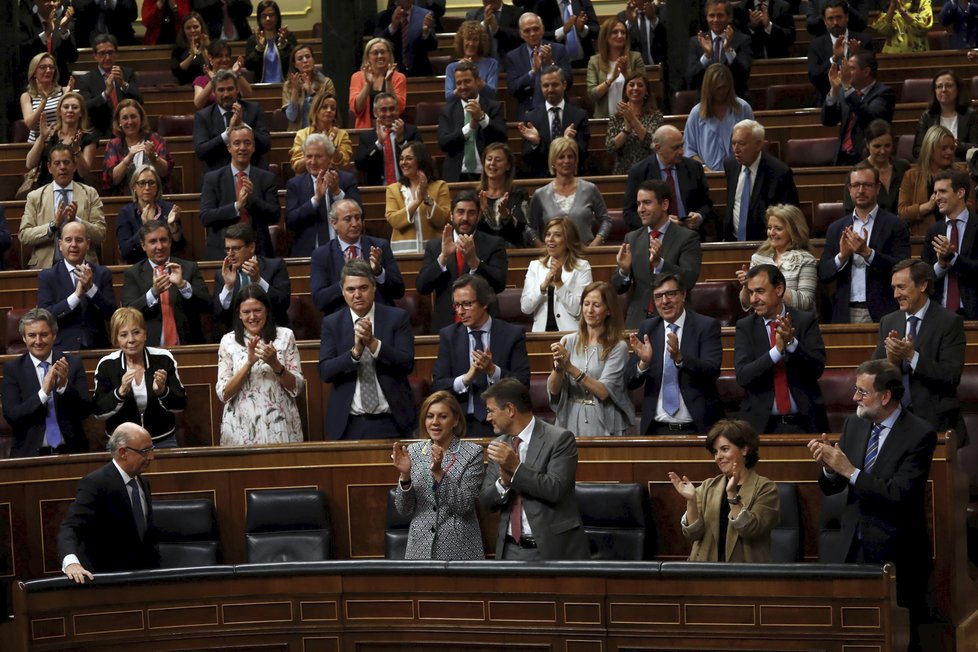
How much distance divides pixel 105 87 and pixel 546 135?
2603 mm

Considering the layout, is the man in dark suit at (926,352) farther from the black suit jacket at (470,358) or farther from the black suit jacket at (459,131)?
the black suit jacket at (459,131)

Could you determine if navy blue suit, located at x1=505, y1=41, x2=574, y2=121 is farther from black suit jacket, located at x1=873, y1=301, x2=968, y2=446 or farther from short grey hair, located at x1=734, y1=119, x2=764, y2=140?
black suit jacket, located at x1=873, y1=301, x2=968, y2=446

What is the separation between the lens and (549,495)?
193 inches

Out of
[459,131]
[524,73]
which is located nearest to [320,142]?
[459,131]

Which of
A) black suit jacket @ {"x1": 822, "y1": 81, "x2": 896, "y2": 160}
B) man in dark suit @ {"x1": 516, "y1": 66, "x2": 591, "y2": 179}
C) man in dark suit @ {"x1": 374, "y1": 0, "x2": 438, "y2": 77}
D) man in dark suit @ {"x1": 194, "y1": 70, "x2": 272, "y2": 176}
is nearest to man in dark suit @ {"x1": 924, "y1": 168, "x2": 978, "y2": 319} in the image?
black suit jacket @ {"x1": 822, "y1": 81, "x2": 896, "y2": 160}

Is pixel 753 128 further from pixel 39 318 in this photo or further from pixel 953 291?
pixel 39 318

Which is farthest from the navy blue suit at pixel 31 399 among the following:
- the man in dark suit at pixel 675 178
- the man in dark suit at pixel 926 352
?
the man in dark suit at pixel 926 352

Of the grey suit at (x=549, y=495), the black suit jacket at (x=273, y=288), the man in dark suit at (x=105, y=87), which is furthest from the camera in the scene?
the man in dark suit at (x=105, y=87)

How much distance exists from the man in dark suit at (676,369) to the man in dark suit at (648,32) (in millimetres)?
3773

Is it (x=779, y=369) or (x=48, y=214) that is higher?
(x=48, y=214)

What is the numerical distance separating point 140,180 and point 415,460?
2.65 metres

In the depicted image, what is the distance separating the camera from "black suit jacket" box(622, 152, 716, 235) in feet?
23.5

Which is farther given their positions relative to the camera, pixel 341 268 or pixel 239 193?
pixel 239 193

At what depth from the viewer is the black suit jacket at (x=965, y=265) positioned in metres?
6.50
